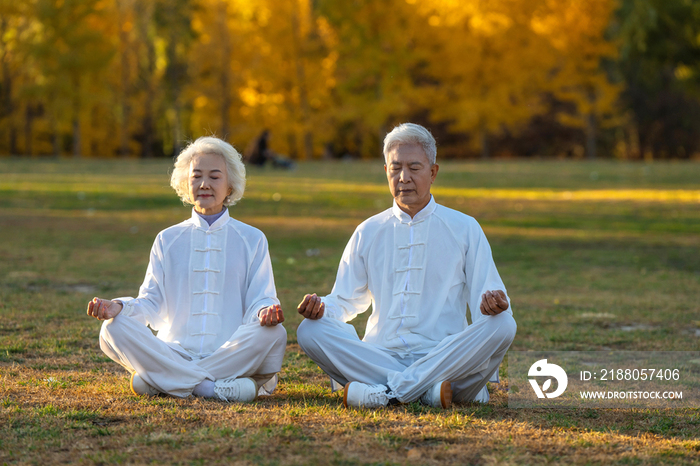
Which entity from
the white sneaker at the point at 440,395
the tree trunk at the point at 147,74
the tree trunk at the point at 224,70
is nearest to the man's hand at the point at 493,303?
the white sneaker at the point at 440,395

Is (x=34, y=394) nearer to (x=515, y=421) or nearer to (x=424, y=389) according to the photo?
Answer: (x=424, y=389)

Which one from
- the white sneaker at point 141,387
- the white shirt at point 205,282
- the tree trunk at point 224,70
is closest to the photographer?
the white sneaker at point 141,387

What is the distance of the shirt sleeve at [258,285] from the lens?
4195 mm

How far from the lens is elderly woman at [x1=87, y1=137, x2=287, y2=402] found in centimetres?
408

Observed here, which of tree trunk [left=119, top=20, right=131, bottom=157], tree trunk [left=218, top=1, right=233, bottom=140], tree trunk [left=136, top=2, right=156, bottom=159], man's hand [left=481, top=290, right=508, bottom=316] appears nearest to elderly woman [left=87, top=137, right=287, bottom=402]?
man's hand [left=481, top=290, right=508, bottom=316]

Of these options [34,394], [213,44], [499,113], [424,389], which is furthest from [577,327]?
[213,44]

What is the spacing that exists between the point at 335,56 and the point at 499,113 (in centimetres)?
803

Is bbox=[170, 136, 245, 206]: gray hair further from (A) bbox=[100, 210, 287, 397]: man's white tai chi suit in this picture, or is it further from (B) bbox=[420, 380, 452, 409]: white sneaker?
(B) bbox=[420, 380, 452, 409]: white sneaker

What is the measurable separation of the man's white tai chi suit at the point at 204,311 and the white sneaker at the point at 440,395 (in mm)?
786

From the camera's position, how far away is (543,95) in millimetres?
38969

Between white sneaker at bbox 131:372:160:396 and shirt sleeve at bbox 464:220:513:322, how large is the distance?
164 centimetres

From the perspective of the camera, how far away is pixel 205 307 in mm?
4293

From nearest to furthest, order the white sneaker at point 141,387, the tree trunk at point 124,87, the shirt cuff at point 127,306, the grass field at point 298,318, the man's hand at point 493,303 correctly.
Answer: the grass field at point 298,318 → the man's hand at point 493,303 → the shirt cuff at point 127,306 → the white sneaker at point 141,387 → the tree trunk at point 124,87

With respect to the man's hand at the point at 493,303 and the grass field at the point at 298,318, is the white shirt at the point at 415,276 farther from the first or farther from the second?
the grass field at the point at 298,318
